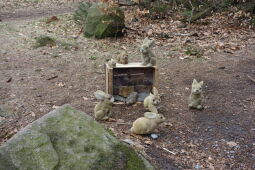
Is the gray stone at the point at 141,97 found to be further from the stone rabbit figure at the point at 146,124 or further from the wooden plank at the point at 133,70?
the stone rabbit figure at the point at 146,124

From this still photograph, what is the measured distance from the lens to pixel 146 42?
18.9 feet

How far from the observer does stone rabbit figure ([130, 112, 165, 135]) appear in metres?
4.46

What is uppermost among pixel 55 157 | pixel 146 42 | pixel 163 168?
pixel 146 42

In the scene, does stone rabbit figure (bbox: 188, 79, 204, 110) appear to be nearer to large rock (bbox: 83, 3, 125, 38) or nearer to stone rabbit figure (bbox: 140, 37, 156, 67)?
stone rabbit figure (bbox: 140, 37, 156, 67)

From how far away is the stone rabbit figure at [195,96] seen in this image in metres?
5.27

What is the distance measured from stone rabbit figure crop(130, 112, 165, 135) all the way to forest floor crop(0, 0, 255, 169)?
103 millimetres

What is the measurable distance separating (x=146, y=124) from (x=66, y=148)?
1845mm

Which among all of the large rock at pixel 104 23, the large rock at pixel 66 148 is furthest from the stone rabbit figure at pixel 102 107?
the large rock at pixel 104 23

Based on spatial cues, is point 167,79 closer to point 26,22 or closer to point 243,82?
point 243,82

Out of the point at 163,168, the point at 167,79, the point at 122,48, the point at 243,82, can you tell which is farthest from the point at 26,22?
the point at 163,168

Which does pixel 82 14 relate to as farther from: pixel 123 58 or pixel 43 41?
pixel 123 58

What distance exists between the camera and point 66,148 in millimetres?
2799

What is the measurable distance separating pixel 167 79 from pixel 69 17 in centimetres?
780

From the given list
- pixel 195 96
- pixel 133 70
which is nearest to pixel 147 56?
pixel 133 70
